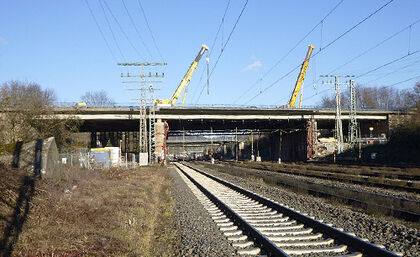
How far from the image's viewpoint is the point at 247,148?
354 ft

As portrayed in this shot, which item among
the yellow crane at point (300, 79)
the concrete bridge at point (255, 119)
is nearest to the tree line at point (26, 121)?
the concrete bridge at point (255, 119)

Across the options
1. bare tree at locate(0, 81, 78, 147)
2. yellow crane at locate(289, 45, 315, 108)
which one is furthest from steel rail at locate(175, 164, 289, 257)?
yellow crane at locate(289, 45, 315, 108)

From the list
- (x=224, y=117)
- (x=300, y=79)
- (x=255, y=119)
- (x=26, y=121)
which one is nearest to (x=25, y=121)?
(x=26, y=121)

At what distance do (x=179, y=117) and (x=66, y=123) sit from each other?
22359 millimetres

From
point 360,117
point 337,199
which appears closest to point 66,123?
point 337,199

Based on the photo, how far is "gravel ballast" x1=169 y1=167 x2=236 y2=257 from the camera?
6736 mm

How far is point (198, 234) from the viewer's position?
8211 mm

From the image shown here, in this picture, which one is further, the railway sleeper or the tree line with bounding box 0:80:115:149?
the tree line with bounding box 0:80:115:149

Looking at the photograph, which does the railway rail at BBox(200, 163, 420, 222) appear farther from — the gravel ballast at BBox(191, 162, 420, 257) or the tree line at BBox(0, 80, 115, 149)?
the tree line at BBox(0, 80, 115, 149)

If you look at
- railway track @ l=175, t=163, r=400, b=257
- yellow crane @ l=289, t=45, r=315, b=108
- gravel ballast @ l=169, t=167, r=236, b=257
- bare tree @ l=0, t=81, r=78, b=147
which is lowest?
gravel ballast @ l=169, t=167, r=236, b=257

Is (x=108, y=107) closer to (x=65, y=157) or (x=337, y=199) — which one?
(x=65, y=157)

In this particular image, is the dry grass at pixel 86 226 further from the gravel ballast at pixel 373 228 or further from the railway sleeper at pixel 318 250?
the gravel ballast at pixel 373 228

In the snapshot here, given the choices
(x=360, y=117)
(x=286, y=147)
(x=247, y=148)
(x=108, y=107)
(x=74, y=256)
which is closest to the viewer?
(x=74, y=256)

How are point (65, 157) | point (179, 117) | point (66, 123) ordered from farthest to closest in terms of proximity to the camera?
1. point (179, 117)
2. point (66, 123)
3. point (65, 157)
